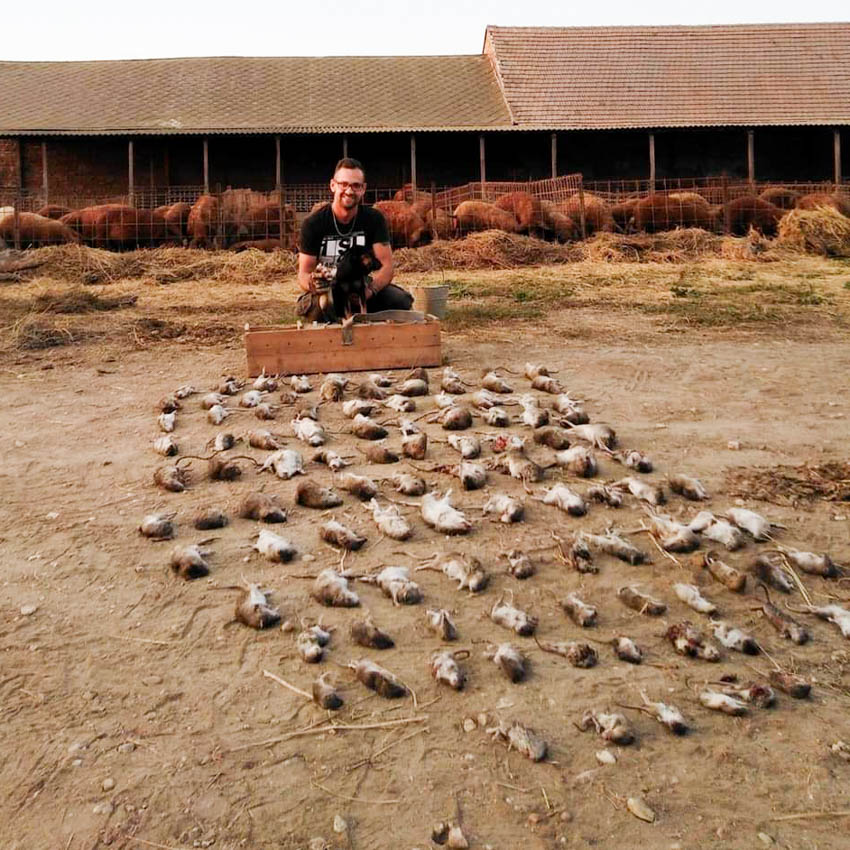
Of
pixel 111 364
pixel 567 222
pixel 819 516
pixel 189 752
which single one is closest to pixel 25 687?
pixel 189 752

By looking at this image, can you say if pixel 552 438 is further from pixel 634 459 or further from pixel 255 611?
pixel 255 611

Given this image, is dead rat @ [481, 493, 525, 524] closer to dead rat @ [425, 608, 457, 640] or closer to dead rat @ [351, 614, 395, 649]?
Answer: dead rat @ [425, 608, 457, 640]

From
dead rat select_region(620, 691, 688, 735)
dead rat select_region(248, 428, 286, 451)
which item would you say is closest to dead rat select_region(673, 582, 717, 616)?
dead rat select_region(620, 691, 688, 735)

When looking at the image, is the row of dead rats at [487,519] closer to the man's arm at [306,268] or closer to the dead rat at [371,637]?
the dead rat at [371,637]

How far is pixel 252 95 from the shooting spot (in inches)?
1007

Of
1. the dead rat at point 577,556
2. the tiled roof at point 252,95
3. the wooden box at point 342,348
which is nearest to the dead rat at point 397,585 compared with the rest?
the dead rat at point 577,556

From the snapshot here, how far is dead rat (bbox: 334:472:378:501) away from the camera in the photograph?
426 cm

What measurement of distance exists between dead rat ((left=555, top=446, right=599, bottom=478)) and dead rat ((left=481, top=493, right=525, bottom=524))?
473 mm

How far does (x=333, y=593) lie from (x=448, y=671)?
62 centimetres

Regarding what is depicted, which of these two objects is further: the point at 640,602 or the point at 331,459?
the point at 331,459

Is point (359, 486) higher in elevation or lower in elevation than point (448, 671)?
higher

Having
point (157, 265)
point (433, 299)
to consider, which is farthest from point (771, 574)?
point (157, 265)

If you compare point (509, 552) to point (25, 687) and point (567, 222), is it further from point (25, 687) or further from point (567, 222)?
point (567, 222)

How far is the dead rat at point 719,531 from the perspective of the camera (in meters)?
3.75
